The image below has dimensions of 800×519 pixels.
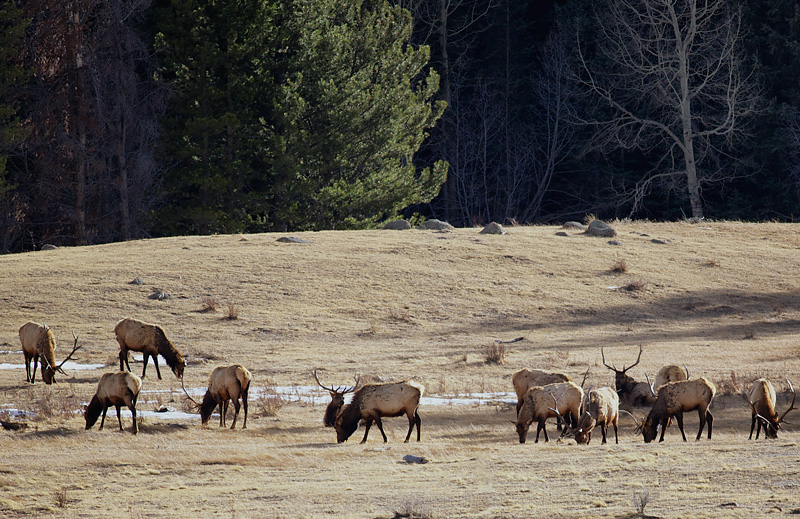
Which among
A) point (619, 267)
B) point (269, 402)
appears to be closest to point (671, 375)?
point (269, 402)

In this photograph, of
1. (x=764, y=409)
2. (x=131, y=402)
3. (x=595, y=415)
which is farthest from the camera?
(x=764, y=409)

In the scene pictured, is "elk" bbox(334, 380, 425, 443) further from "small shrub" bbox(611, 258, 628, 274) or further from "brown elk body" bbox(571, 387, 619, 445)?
"small shrub" bbox(611, 258, 628, 274)

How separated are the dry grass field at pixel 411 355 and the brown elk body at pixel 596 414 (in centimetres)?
32

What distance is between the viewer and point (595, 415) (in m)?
12.3

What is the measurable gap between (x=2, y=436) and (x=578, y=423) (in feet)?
24.2

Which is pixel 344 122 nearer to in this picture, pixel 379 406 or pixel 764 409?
pixel 379 406

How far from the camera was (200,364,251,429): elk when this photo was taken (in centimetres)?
1338

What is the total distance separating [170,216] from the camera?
39281mm

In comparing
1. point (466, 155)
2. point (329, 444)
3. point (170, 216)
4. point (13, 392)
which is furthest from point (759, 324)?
point (466, 155)

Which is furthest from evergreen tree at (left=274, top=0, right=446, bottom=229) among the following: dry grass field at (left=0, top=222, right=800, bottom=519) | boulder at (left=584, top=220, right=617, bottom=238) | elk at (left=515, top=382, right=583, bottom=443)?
elk at (left=515, top=382, right=583, bottom=443)

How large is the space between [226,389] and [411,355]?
21.8 feet

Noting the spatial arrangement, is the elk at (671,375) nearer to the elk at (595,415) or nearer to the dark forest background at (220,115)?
the elk at (595,415)

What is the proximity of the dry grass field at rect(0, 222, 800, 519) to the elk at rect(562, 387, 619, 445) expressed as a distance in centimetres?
32


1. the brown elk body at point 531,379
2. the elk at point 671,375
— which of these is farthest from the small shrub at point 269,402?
the elk at point 671,375
